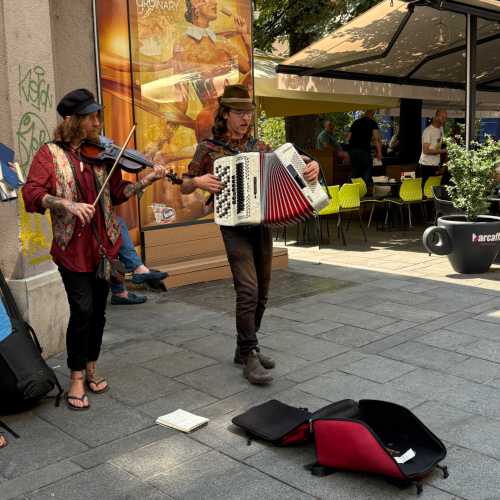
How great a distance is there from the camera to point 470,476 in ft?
9.74

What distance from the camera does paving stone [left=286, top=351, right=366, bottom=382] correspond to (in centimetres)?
427

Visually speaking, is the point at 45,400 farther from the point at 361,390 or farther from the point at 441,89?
the point at 441,89

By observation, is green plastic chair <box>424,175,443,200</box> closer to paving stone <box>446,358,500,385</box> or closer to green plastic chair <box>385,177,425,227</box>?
green plastic chair <box>385,177,425,227</box>

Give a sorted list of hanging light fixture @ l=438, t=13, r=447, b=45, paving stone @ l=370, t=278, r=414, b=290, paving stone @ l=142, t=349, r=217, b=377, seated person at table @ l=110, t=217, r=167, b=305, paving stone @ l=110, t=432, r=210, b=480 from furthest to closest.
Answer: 1. hanging light fixture @ l=438, t=13, r=447, b=45
2. paving stone @ l=370, t=278, r=414, b=290
3. seated person at table @ l=110, t=217, r=167, b=305
4. paving stone @ l=142, t=349, r=217, b=377
5. paving stone @ l=110, t=432, r=210, b=480

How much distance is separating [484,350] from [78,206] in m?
2.95

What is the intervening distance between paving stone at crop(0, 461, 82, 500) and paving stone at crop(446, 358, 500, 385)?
2.42 m

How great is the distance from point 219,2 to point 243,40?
0.52 m

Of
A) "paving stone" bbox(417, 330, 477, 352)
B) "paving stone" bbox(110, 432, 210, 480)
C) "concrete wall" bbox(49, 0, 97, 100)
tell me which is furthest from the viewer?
"concrete wall" bbox(49, 0, 97, 100)

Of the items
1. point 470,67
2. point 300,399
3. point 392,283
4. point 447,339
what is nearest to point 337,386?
point 300,399

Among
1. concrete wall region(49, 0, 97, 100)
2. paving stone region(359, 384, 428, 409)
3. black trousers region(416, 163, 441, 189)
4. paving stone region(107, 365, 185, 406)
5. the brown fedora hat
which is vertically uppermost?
concrete wall region(49, 0, 97, 100)

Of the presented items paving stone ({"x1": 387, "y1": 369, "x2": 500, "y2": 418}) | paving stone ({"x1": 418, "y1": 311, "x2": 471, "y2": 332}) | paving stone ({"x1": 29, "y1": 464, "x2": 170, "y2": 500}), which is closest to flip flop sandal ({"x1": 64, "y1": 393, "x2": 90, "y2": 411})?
paving stone ({"x1": 29, "y1": 464, "x2": 170, "y2": 500})

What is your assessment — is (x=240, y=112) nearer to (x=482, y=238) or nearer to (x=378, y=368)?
(x=378, y=368)

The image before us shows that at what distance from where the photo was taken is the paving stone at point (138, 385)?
3984 mm

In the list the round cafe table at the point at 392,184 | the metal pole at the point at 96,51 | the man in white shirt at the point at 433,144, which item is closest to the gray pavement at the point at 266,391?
the metal pole at the point at 96,51
